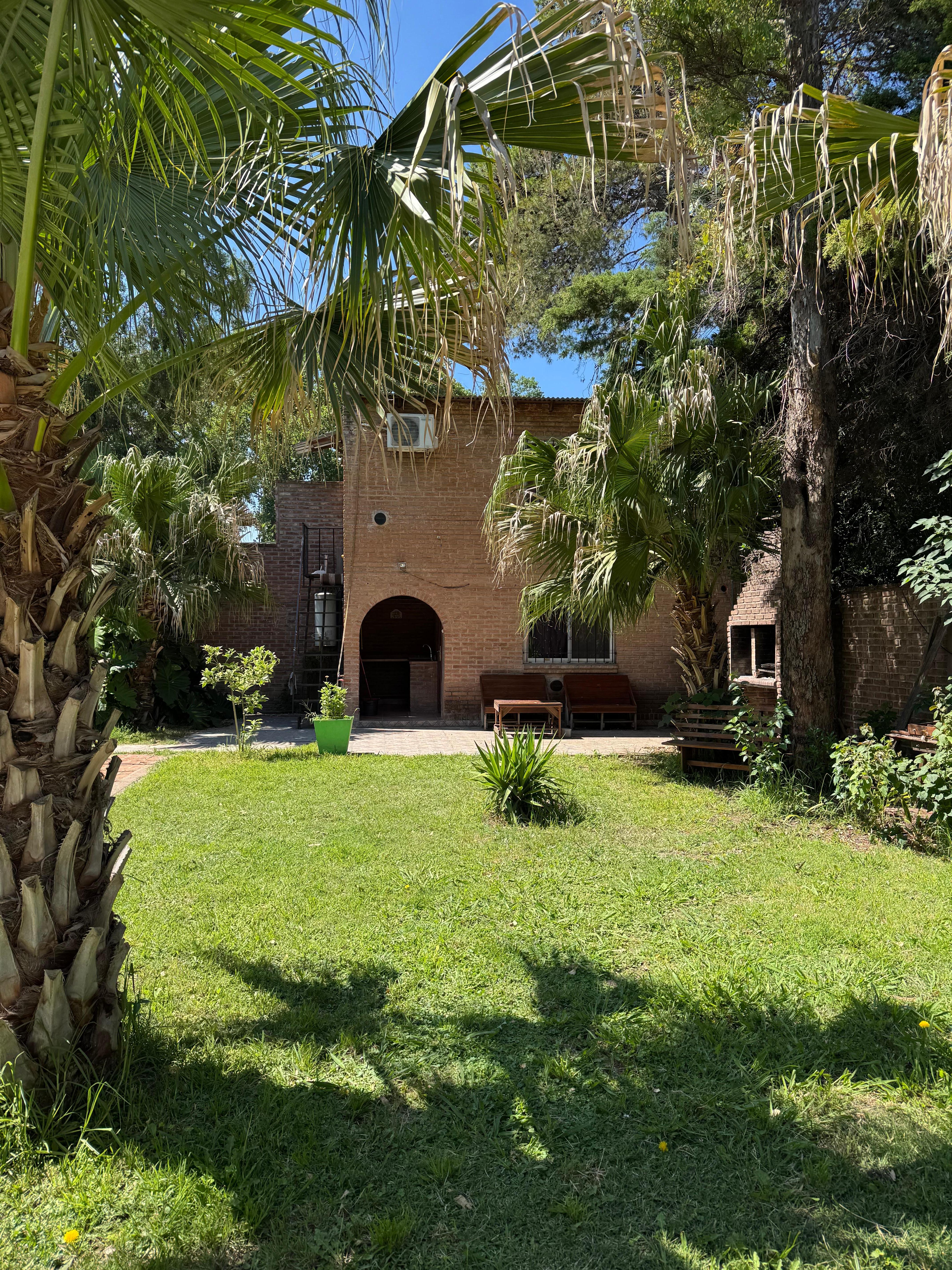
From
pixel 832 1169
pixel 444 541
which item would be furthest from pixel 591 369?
pixel 832 1169

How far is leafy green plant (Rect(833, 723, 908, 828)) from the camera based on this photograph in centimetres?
640

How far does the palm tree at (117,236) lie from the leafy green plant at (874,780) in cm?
516

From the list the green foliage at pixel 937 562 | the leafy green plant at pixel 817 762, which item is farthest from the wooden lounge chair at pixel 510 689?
the green foliage at pixel 937 562

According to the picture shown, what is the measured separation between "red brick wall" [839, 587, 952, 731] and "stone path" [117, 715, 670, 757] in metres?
3.22

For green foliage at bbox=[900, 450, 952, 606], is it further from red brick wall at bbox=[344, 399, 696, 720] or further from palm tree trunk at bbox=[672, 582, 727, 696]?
red brick wall at bbox=[344, 399, 696, 720]

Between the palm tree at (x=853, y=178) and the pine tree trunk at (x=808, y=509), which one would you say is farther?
the pine tree trunk at (x=808, y=509)

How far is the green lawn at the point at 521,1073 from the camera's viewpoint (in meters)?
2.29

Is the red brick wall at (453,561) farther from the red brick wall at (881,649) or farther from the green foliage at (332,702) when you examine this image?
the red brick wall at (881,649)

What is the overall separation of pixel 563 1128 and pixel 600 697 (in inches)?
451

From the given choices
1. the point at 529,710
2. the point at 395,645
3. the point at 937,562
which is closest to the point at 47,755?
the point at 937,562

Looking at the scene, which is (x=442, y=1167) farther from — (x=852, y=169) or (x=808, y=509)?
(x=808, y=509)

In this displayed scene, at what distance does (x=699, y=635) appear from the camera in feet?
29.6

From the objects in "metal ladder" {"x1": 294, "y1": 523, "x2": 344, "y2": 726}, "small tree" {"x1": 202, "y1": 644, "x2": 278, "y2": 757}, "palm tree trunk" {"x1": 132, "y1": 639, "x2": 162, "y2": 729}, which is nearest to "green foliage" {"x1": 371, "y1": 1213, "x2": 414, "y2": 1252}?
"small tree" {"x1": 202, "y1": 644, "x2": 278, "y2": 757}

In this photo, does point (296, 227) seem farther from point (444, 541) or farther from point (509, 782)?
point (444, 541)
